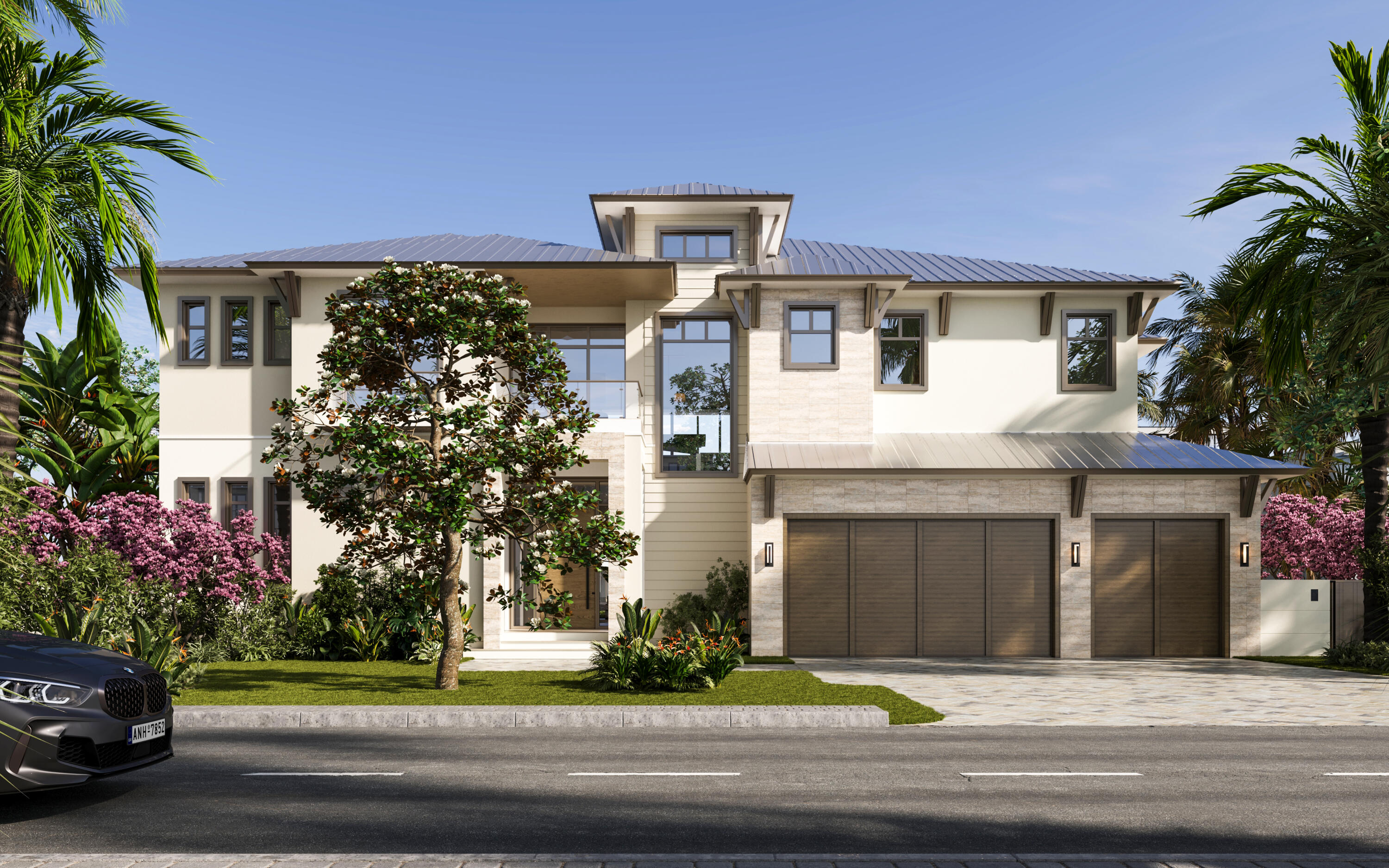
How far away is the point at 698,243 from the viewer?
866 inches

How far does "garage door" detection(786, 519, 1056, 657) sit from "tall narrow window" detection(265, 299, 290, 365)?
11359 mm

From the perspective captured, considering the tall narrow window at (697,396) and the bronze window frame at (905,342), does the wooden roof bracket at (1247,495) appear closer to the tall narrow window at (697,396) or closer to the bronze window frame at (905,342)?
the bronze window frame at (905,342)

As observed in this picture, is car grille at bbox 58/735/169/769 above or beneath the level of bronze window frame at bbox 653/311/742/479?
beneath

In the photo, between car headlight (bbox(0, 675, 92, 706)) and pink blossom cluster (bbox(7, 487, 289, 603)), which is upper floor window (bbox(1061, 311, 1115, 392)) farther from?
car headlight (bbox(0, 675, 92, 706))

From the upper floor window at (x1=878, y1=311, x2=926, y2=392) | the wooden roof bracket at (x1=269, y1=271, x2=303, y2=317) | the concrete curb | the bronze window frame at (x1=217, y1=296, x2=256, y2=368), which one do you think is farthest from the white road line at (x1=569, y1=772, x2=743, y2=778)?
the bronze window frame at (x1=217, y1=296, x2=256, y2=368)

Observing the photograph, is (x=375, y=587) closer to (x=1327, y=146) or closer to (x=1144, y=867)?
(x=1144, y=867)

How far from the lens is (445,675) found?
13.7m

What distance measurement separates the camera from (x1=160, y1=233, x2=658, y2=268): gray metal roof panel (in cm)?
2019

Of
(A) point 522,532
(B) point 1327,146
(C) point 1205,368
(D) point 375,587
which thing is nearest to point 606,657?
(A) point 522,532

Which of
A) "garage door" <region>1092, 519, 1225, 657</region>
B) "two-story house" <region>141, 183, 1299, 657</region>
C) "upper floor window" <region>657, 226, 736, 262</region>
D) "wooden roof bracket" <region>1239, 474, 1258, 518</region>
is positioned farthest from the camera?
"upper floor window" <region>657, 226, 736, 262</region>

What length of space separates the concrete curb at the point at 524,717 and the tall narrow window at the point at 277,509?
9452mm

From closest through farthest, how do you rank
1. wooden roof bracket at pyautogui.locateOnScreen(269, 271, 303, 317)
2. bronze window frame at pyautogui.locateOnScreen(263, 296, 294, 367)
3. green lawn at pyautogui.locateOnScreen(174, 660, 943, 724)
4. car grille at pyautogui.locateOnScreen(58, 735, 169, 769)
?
car grille at pyautogui.locateOnScreen(58, 735, 169, 769)
green lawn at pyautogui.locateOnScreen(174, 660, 943, 724)
wooden roof bracket at pyautogui.locateOnScreen(269, 271, 303, 317)
bronze window frame at pyautogui.locateOnScreen(263, 296, 294, 367)

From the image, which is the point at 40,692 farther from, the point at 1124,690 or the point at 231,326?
the point at 231,326

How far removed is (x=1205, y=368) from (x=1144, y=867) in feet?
92.3
